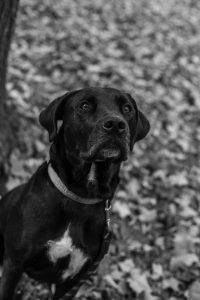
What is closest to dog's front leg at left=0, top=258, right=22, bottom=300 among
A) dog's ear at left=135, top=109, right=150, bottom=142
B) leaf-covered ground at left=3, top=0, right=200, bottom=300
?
leaf-covered ground at left=3, top=0, right=200, bottom=300

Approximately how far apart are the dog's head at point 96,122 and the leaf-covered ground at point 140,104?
1.58m

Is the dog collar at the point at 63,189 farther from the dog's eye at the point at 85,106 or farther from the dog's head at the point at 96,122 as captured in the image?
the dog's eye at the point at 85,106

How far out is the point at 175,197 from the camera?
575 cm

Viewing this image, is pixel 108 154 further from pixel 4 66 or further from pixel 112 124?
pixel 4 66

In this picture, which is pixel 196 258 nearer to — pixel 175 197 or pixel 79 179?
pixel 175 197

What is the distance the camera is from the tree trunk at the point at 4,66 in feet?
15.1

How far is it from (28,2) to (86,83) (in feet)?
9.17

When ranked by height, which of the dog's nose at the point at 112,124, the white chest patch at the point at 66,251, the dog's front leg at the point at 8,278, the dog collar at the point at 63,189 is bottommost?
the dog's front leg at the point at 8,278

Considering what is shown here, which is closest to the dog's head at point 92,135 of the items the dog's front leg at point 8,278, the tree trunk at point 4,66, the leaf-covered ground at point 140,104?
the dog's front leg at point 8,278

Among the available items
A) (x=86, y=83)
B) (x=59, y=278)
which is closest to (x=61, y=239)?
(x=59, y=278)

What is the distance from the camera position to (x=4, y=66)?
4.94m

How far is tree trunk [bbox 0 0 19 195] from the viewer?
15.1 ft

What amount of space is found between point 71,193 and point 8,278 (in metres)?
0.80

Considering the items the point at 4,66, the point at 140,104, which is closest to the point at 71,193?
the point at 4,66
